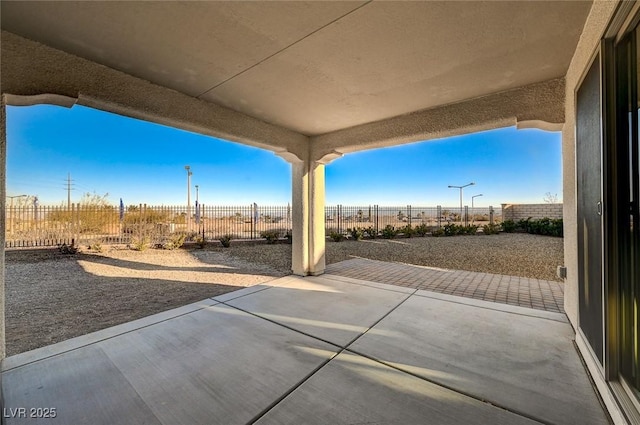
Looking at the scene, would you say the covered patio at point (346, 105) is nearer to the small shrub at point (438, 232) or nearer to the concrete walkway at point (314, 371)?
the concrete walkway at point (314, 371)

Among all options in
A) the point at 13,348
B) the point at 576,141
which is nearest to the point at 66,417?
the point at 13,348

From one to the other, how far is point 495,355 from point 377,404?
1.36 meters

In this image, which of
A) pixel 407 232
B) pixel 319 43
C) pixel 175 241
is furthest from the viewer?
pixel 407 232

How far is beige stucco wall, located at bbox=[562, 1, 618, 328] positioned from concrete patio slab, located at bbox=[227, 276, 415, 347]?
1.91 meters

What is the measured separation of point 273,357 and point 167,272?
497 centimetres

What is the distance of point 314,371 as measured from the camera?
1933 mm

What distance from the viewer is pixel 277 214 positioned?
12.8 m

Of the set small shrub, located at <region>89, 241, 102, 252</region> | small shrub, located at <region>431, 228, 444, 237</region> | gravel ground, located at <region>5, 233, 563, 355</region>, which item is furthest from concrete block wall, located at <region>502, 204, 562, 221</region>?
small shrub, located at <region>89, 241, 102, 252</region>

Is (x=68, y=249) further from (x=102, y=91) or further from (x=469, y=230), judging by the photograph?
(x=469, y=230)

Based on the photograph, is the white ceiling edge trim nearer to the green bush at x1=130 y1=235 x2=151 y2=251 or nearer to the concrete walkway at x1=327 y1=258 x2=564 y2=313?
the concrete walkway at x1=327 y1=258 x2=564 y2=313

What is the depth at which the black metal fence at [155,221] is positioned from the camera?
8.55 m

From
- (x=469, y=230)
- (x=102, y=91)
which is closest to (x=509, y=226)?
(x=469, y=230)

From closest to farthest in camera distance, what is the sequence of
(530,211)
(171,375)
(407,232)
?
(171,375)
(407,232)
(530,211)

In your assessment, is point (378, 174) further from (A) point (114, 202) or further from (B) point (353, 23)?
(B) point (353, 23)
